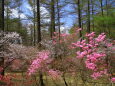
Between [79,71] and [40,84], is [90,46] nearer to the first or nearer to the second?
[79,71]

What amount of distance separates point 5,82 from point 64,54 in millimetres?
3685

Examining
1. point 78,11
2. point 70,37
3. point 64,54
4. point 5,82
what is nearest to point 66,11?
point 78,11

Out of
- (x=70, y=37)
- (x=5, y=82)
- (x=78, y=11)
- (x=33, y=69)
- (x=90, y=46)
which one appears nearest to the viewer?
(x=90, y=46)

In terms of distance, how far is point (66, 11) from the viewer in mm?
17953

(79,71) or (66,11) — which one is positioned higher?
(66,11)

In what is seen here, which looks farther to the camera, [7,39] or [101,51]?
[7,39]

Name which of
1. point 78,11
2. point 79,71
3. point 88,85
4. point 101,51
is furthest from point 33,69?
point 78,11

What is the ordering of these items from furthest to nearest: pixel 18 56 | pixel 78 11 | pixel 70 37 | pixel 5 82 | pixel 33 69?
pixel 78 11 → pixel 70 37 → pixel 18 56 → pixel 5 82 → pixel 33 69

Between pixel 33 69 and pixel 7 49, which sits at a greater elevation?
pixel 7 49

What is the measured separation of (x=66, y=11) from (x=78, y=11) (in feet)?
4.67

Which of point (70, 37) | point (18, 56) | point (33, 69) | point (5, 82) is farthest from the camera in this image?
point (70, 37)

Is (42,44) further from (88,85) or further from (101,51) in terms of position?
(101,51)

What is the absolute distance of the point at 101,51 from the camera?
22.4 ft

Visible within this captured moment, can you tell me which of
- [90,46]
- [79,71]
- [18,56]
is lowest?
[79,71]
